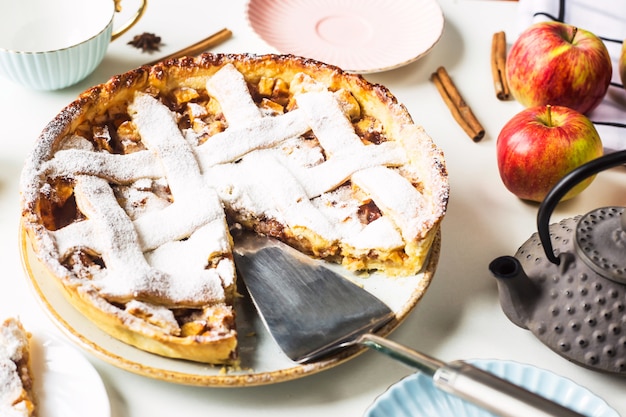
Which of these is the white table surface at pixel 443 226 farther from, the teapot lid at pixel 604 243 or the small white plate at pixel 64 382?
the teapot lid at pixel 604 243

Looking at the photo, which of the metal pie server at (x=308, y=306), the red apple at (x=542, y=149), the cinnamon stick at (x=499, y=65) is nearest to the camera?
the metal pie server at (x=308, y=306)

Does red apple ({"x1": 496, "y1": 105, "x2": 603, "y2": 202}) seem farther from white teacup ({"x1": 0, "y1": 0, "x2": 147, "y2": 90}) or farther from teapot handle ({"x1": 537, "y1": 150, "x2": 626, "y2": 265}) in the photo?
white teacup ({"x1": 0, "y1": 0, "x2": 147, "y2": 90})

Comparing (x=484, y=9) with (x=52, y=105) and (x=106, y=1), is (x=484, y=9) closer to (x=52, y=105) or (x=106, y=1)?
(x=106, y=1)

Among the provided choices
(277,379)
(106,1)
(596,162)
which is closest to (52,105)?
(106,1)

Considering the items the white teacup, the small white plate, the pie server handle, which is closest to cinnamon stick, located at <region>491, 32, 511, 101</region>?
the white teacup

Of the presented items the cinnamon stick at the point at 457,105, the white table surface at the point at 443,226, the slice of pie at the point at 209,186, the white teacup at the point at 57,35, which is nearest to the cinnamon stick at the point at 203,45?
the white table surface at the point at 443,226
